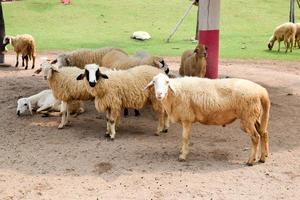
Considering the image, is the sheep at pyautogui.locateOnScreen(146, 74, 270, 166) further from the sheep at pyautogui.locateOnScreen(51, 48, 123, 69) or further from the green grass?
the green grass

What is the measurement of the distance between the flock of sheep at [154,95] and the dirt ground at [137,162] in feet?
0.98

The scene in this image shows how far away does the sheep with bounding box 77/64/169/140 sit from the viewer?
839 cm

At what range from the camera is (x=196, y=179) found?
6.66m

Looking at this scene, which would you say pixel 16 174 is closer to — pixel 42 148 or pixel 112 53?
pixel 42 148

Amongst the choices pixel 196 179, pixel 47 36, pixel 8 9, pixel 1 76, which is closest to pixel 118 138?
pixel 196 179

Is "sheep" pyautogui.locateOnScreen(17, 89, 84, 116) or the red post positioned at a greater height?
the red post

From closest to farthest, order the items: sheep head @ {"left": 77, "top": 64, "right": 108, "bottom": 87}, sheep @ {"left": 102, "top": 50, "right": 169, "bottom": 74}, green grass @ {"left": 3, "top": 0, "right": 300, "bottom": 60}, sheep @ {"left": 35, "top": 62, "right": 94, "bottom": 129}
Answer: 1. sheep head @ {"left": 77, "top": 64, "right": 108, "bottom": 87}
2. sheep @ {"left": 35, "top": 62, "right": 94, "bottom": 129}
3. sheep @ {"left": 102, "top": 50, "right": 169, "bottom": 74}
4. green grass @ {"left": 3, "top": 0, "right": 300, "bottom": 60}

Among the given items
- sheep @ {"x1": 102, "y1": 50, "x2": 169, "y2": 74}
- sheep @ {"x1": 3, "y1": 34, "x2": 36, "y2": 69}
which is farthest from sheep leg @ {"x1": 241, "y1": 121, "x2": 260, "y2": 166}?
sheep @ {"x1": 3, "y1": 34, "x2": 36, "y2": 69}

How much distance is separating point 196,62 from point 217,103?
4.71m

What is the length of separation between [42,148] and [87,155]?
96 centimetres

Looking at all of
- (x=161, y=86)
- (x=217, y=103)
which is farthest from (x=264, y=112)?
(x=161, y=86)

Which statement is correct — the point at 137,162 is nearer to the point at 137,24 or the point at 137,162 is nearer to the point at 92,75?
the point at 92,75

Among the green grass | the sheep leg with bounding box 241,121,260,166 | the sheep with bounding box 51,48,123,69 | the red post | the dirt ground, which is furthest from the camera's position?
the green grass

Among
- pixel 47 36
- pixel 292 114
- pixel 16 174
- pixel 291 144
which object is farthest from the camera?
pixel 47 36
